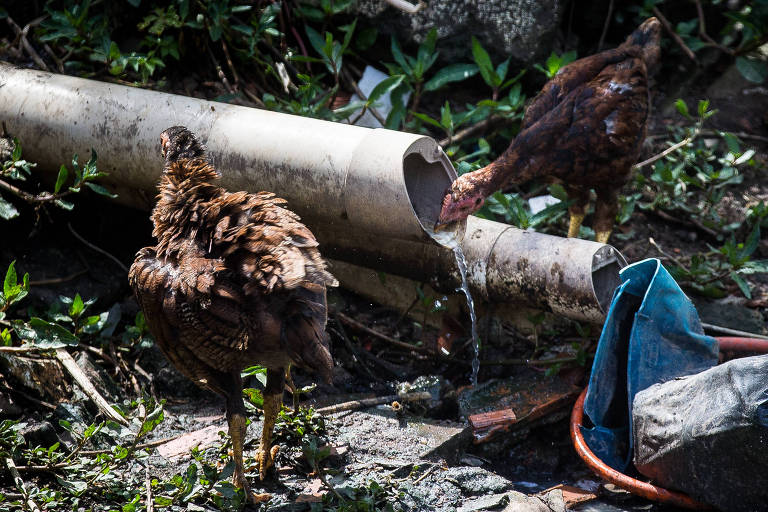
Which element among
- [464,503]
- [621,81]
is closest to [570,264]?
[464,503]

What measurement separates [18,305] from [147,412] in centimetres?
152

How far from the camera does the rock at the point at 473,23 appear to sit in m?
6.22

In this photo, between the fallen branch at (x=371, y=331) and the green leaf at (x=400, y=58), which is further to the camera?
the green leaf at (x=400, y=58)

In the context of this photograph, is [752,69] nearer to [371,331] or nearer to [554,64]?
[554,64]

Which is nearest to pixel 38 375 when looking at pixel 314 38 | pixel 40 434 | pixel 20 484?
pixel 40 434

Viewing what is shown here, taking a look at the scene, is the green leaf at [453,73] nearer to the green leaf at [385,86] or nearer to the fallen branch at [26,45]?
the green leaf at [385,86]

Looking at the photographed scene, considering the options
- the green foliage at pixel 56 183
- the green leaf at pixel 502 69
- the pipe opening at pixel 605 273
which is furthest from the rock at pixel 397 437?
the green leaf at pixel 502 69

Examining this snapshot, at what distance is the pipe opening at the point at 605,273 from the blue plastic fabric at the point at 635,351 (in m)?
0.23

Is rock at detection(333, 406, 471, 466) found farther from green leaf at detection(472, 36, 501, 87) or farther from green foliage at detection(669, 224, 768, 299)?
green leaf at detection(472, 36, 501, 87)

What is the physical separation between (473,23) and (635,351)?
11.5 ft

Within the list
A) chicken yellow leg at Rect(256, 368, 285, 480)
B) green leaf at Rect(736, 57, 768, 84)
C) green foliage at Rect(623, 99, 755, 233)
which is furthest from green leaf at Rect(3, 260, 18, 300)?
green leaf at Rect(736, 57, 768, 84)

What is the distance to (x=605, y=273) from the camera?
4168 mm

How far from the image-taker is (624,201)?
5.71 metres

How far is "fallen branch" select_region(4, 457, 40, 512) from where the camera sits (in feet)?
9.99
